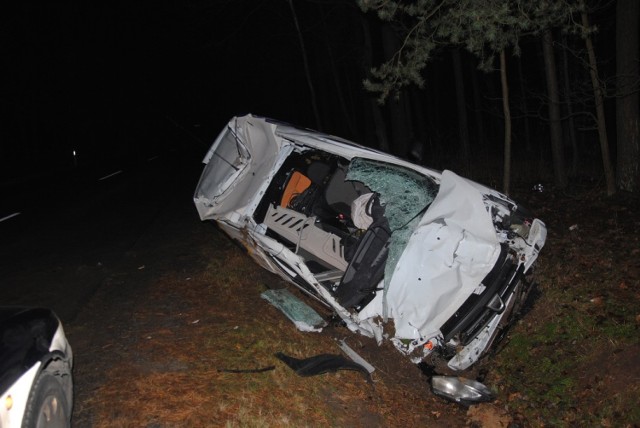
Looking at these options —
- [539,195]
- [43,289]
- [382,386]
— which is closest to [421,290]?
[382,386]

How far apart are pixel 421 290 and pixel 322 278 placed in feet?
4.35

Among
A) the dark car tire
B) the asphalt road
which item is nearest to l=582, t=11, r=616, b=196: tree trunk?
the asphalt road

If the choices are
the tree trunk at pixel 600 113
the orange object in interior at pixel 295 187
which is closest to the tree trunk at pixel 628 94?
the tree trunk at pixel 600 113

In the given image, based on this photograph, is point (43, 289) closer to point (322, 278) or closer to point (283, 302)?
point (283, 302)

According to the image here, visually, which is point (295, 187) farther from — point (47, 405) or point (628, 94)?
point (628, 94)

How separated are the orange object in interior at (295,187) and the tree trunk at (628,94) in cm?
512

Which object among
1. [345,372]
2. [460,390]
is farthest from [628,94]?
[345,372]

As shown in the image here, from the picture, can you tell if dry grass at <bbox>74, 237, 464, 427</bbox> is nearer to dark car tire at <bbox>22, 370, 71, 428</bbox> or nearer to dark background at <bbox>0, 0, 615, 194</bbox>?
dark car tire at <bbox>22, 370, 71, 428</bbox>

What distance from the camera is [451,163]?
43.5 ft

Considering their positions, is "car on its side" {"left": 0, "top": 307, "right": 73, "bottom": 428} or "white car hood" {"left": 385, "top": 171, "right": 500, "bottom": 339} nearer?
"car on its side" {"left": 0, "top": 307, "right": 73, "bottom": 428}

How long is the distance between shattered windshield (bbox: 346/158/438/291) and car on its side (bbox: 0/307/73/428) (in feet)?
8.16

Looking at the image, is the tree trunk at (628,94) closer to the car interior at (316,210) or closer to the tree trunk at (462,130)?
the tree trunk at (462,130)

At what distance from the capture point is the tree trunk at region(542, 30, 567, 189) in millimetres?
8406

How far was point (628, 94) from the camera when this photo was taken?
7.79 meters
